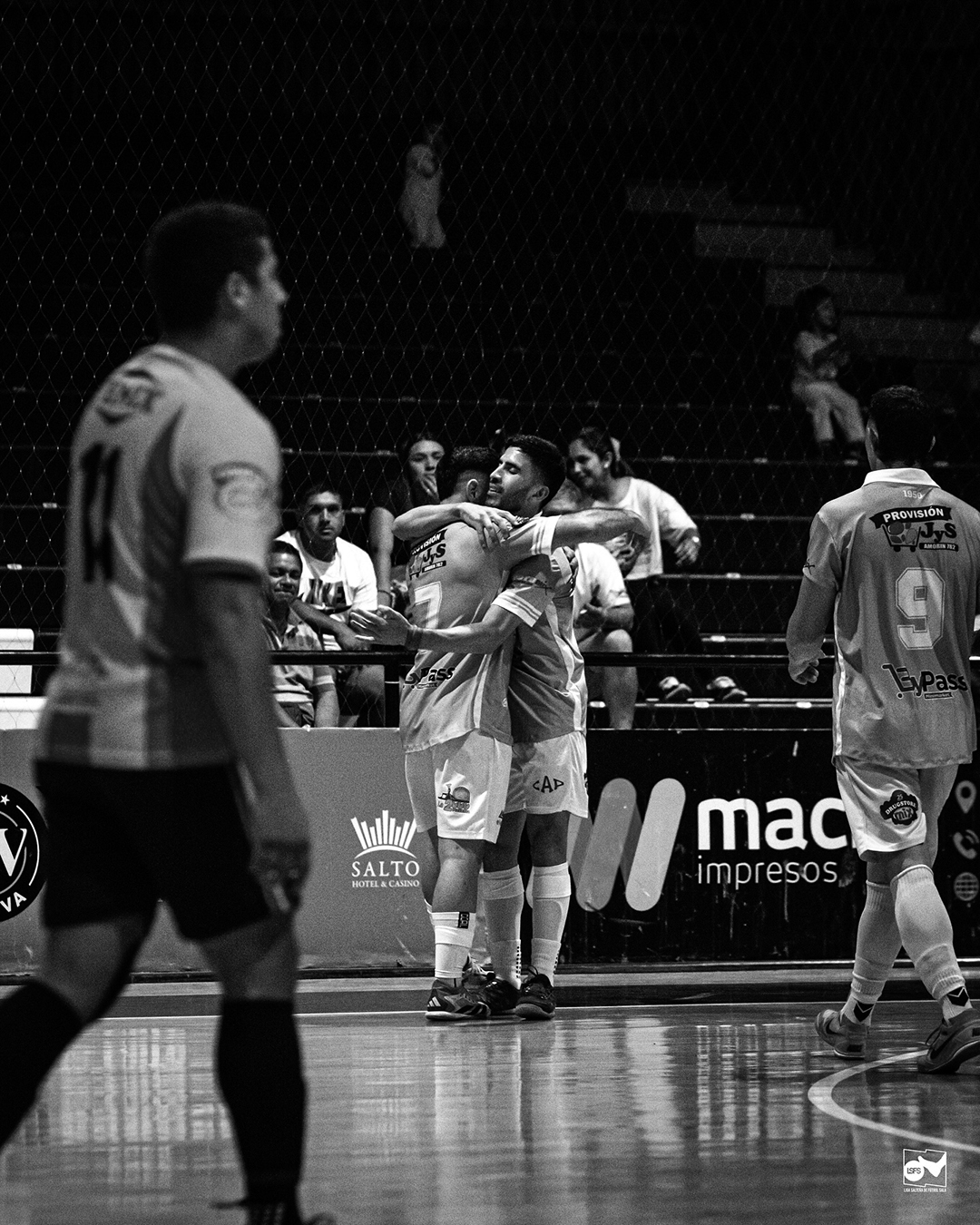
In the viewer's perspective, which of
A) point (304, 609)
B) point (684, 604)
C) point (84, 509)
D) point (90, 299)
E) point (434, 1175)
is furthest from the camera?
point (90, 299)

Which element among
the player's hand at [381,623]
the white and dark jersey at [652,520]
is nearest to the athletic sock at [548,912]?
the player's hand at [381,623]

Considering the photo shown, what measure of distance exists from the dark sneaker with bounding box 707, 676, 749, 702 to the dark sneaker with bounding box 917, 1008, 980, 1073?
4.25 metres

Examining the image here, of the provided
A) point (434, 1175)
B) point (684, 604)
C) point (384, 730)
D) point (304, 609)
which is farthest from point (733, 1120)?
point (684, 604)

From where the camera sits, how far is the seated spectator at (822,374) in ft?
40.8

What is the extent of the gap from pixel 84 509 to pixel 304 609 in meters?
5.52

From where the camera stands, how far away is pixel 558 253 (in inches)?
502

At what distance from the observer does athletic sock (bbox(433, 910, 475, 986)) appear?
625 centimetres

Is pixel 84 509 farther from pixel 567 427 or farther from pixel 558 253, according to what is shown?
pixel 558 253

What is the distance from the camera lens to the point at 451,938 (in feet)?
20.5

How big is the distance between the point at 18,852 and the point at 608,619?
114 inches

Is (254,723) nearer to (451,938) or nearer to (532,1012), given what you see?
(451,938)

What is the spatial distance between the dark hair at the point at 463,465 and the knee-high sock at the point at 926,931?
244cm

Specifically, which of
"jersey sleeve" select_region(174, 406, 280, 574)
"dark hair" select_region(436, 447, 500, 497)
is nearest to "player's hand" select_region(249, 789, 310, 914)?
"jersey sleeve" select_region(174, 406, 280, 574)

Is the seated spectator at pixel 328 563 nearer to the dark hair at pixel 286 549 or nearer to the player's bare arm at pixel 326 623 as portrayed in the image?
the dark hair at pixel 286 549
